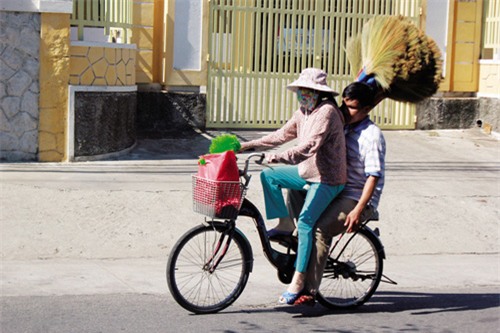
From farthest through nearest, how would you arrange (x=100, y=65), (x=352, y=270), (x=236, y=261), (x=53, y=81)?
(x=100, y=65), (x=53, y=81), (x=352, y=270), (x=236, y=261)

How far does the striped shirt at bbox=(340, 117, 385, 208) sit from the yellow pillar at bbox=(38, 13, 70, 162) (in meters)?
5.30

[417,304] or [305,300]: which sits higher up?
[305,300]

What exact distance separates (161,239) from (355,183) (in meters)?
2.77

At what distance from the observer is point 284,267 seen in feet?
22.2

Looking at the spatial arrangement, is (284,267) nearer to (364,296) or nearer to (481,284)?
(364,296)

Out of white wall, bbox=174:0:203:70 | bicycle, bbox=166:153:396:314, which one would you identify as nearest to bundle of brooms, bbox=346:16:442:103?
bicycle, bbox=166:153:396:314

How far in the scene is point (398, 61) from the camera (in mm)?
6836

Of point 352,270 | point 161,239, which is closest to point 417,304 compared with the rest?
point 352,270

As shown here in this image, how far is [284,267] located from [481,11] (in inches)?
378

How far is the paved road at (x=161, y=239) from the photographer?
6.82 metres

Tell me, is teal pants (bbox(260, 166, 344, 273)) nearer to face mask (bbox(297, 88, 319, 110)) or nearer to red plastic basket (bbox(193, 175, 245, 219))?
red plastic basket (bbox(193, 175, 245, 219))

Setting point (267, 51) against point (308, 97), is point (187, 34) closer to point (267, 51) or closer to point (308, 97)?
point (267, 51)

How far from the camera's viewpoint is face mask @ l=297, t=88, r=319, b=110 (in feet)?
21.6

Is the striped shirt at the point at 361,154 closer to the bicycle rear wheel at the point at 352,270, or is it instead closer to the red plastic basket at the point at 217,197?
the bicycle rear wheel at the point at 352,270
